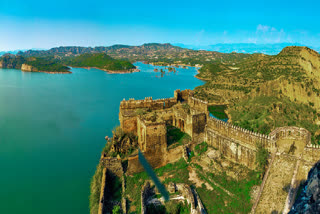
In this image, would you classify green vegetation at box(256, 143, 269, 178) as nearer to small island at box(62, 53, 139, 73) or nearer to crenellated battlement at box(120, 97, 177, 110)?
crenellated battlement at box(120, 97, 177, 110)

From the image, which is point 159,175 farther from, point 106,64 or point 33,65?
point 33,65

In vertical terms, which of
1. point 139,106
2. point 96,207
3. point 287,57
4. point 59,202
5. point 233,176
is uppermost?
point 287,57

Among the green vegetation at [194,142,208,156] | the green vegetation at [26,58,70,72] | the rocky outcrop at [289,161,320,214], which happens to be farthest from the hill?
the rocky outcrop at [289,161,320,214]

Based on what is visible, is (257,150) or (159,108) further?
(159,108)

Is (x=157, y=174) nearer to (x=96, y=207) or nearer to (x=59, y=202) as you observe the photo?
(x=96, y=207)

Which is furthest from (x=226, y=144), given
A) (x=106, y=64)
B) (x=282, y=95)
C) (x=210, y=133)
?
(x=106, y=64)

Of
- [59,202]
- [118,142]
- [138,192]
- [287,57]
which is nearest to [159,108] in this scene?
[118,142]
